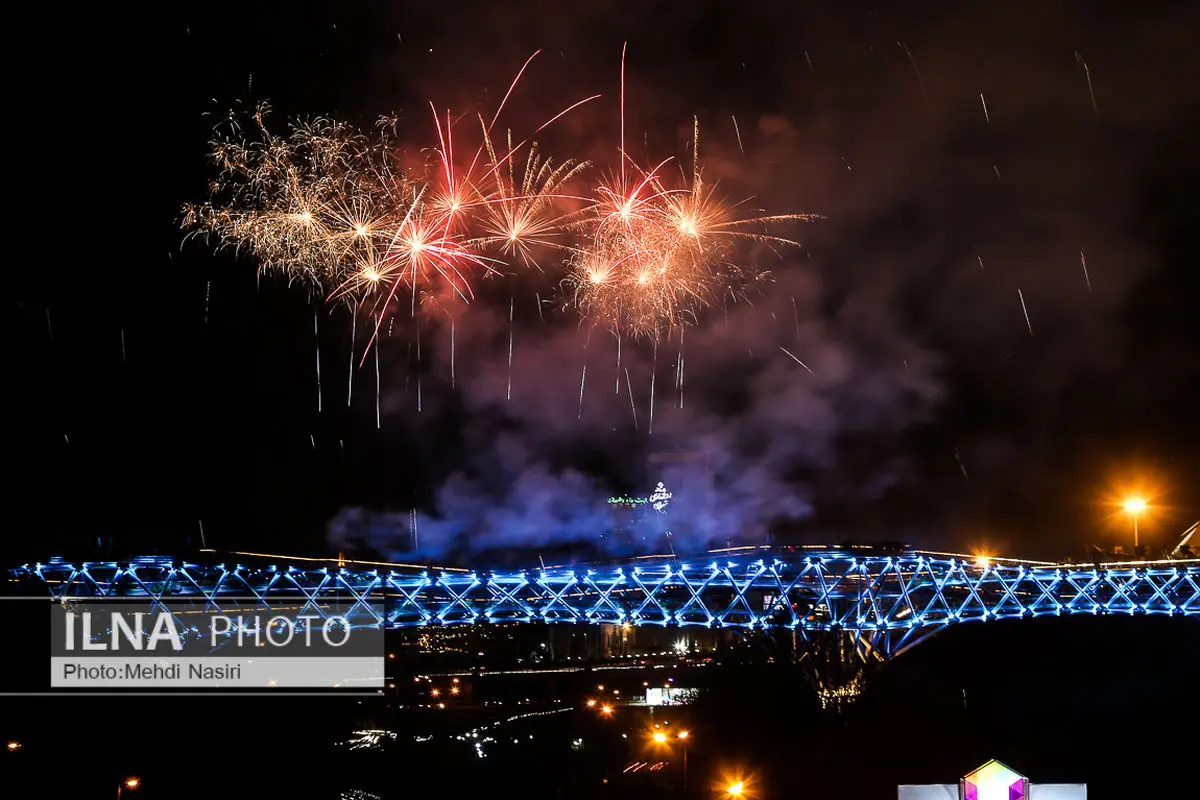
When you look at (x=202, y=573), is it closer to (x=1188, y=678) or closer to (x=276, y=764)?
(x=276, y=764)


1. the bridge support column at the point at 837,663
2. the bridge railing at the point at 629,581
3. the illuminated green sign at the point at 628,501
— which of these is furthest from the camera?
the illuminated green sign at the point at 628,501

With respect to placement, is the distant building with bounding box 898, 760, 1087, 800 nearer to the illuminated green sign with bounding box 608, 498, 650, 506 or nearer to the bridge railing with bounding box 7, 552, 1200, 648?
the bridge railing with bounding box 7, 552, 1200, 648

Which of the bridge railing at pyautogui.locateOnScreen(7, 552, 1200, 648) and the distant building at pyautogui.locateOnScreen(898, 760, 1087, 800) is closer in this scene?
the distant building at pyautogui.locateOnScreen(898, 760, 1087, 800)

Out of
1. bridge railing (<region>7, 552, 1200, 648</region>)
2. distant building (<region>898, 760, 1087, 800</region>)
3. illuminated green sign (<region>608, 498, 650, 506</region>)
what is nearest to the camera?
distant building (<region>898, 760, 1087, 800</region>)

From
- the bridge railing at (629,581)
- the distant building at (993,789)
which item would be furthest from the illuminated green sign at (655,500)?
the distant building at (993,789)

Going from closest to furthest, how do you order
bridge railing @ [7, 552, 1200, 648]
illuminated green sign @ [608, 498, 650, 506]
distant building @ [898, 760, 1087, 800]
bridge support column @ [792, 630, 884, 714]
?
distant building @ [898, 760, 1087, 800] → bridge railing @ [7, 552, 1200, 648] → bridge support column @ [792, 630, 884, 714] → illuminated green sign @ [608, 498, 650, 506]

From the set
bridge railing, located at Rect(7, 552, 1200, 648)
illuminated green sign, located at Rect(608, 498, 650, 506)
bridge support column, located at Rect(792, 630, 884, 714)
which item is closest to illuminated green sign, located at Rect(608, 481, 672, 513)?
illuminated green sign, located at Rect(608, 498, 650, 506)

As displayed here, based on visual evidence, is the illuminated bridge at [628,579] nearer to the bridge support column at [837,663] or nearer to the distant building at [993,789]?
the bridge support column at [837,663]

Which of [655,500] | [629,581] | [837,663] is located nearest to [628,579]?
[629,581]
